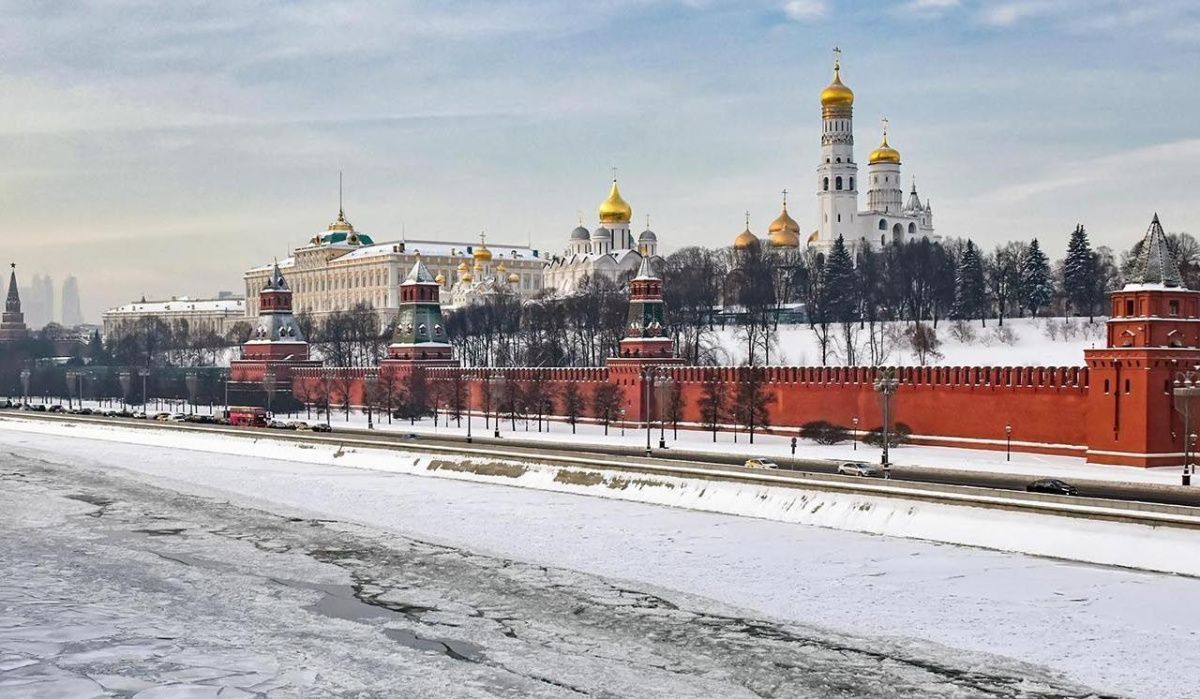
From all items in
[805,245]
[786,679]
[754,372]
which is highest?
[805,245]

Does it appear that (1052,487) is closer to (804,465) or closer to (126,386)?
(804,465)

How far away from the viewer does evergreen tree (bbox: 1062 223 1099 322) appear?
78500 mm

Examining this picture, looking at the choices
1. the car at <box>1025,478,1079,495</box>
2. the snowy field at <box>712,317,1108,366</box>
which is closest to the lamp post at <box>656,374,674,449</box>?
the car at <box>1025,478,1079,495</box>

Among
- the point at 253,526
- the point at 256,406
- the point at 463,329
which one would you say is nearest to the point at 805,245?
the point at 463,329

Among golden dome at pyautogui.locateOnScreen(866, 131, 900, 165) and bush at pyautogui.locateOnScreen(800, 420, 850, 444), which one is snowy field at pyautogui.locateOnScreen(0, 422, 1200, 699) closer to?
bush at pyautogui.locateOnScreen(800, 420, 850, 444)

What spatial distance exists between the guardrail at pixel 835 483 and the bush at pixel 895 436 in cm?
1015

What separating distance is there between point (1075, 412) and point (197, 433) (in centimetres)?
3036

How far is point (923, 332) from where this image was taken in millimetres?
72062

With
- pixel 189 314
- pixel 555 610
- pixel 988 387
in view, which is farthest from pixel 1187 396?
pixel 189 314

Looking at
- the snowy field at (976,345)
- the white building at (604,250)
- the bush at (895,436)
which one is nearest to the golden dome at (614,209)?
the white building at (604,250)

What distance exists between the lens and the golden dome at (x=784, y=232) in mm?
112188

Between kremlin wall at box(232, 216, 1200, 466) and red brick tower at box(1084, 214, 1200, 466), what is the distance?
0.03 metres

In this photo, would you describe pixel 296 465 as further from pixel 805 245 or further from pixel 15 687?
pixel 805 245

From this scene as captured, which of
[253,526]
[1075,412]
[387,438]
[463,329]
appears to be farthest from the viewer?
[463,329]
